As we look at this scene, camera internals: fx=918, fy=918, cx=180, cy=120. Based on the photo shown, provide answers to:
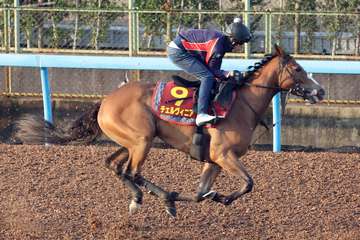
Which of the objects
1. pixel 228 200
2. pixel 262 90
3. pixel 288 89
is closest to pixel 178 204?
pixel 228 200

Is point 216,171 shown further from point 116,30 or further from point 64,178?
point 116,30

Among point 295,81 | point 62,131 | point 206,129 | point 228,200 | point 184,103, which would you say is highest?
point 295,81

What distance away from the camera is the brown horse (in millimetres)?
8188

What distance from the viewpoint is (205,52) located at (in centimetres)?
829

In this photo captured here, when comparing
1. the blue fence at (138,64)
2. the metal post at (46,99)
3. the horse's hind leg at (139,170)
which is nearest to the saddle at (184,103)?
the horse's hind leg at (139,170)

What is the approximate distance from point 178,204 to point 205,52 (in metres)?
1.63

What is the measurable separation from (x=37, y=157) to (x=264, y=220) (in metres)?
2.90

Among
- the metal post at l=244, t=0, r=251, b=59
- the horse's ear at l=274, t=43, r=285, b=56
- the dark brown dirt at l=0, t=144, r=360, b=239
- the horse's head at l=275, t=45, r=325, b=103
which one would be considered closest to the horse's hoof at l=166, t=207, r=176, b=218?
the dark brown dirt at l=0, t=144, r=360, b=239

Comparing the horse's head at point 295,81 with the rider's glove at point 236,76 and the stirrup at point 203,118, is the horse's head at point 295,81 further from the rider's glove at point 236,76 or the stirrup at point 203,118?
the stirrup at point 203,118

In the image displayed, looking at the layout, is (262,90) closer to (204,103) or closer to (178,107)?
(204,103)

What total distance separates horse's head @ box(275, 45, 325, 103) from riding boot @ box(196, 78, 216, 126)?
0.73m

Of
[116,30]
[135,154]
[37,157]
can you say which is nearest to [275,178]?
[135,154]

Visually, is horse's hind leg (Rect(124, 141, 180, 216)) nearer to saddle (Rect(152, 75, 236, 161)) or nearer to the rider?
saddle (Rect(152, 75, 236, 161))

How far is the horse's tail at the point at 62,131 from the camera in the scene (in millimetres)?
8812
